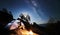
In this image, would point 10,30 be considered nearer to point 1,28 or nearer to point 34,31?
point 1,28

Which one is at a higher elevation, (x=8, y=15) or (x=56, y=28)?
(x=8, y=15)

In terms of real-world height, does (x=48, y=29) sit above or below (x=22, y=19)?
below

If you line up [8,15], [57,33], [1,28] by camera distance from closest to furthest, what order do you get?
[1,28] → [8,15] → [57,33]

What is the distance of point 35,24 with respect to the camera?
33.3ft

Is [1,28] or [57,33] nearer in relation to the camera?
[1,28]

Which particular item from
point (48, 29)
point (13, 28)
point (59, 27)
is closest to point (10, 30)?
point (13, 28)

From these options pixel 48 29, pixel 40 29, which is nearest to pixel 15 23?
pixel 40 29

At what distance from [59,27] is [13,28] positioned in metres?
3.81

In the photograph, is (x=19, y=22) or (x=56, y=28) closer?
(x=19, y=22)

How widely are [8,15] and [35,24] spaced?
78.2 inches

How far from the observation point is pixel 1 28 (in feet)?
29.7

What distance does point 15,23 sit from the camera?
9.48m

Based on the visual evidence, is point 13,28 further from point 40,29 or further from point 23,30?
point 40,29

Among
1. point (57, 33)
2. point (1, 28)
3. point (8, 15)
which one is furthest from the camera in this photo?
point (57, 33)
